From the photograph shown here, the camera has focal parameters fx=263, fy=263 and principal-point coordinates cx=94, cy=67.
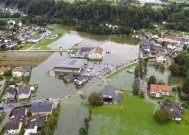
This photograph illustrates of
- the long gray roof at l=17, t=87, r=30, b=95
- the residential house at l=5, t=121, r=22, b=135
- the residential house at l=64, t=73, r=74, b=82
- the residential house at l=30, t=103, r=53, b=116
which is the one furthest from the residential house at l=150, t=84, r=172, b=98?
Result: the residential house at l=5, t=121, r=22, b=135

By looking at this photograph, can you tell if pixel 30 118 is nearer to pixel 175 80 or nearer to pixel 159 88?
pixel 159 88

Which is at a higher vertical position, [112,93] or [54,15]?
[54,15]

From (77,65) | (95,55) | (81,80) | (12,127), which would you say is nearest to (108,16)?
(95,55)

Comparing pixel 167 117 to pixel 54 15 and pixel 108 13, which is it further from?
pixel 54 15

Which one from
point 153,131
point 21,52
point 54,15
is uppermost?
point 54,15

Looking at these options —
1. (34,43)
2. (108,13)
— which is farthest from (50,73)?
(108,13)

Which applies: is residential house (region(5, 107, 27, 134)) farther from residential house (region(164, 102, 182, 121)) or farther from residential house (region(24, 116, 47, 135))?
residential house (region(164, 102, 182, 121))
